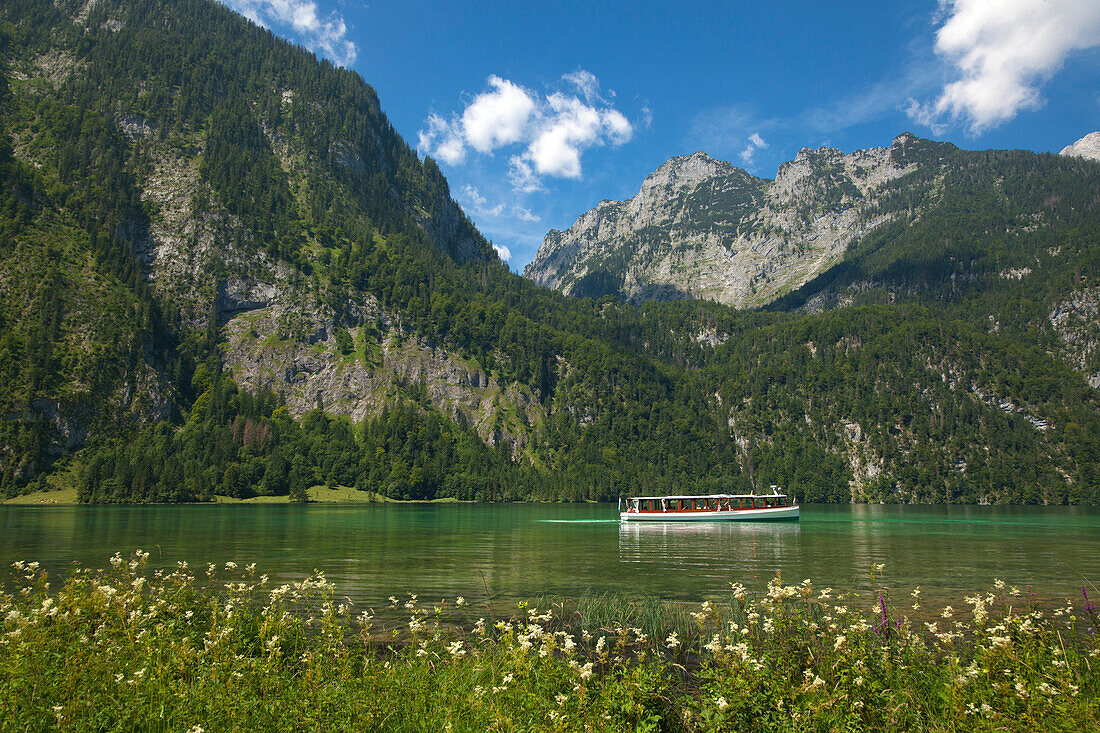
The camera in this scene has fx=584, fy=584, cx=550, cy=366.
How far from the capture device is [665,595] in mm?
34781

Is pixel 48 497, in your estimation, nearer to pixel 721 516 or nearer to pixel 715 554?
pixel 721 516

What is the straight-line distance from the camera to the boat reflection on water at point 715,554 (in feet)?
154

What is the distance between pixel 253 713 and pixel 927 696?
479 inches

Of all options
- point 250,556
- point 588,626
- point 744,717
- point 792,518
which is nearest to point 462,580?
point 588,626

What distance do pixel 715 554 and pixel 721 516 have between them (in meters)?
69.0

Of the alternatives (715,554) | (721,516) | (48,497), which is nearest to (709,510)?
(721,516)

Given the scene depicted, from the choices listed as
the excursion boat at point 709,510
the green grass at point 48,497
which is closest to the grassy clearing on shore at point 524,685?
the excursion boat at point 709,510

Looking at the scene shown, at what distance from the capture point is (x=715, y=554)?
6094cm

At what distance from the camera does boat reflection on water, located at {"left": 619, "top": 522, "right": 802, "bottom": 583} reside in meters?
46.9

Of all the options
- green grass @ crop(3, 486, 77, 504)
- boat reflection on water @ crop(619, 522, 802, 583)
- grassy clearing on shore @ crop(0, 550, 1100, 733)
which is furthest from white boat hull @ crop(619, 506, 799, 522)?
green grass @ crop(3, 486, 77, 504)

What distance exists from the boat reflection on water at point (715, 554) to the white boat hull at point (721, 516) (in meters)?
30.7

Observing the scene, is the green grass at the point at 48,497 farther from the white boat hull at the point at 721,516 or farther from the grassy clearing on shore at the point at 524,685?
the grassy clearing on shore at the point at 524,685

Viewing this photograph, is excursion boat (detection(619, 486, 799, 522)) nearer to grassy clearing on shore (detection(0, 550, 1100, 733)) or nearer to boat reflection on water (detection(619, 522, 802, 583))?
boat reflection on water (detection(619, 522, 802, 583))

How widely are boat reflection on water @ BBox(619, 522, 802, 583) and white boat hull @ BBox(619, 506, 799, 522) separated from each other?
3068cm
